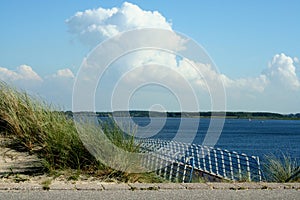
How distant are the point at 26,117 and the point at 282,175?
4912mm

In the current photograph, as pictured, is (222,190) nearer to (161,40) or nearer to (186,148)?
(161,40)

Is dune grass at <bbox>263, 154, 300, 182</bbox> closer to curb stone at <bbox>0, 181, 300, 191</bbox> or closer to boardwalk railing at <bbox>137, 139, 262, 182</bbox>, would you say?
boardwalk railing at <bbox>137, 139, 262, 182</bbox>

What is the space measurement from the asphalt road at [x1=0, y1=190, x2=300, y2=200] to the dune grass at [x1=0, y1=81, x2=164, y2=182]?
144 cm

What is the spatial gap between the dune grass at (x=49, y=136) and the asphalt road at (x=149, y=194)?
1.44 m

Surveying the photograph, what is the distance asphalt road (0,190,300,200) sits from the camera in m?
5.79

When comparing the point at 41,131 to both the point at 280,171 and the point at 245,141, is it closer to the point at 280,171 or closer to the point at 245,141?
the point at 280,171

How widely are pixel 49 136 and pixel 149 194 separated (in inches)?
121

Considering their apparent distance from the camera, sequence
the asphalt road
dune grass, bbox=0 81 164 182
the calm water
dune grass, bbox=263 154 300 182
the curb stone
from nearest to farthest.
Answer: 1. the asphalt road
2. the curb stone
3. dune grass, bbox=0 81 164 182
4. dune grass, bbox=263 154 300 182
5. the calm water

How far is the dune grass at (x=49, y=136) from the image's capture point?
786 centimetres

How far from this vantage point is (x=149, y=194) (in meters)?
6.05

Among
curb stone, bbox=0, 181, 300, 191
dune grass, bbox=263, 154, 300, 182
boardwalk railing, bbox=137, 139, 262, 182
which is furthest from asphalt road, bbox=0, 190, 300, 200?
boardwalk railing, bbox=137, 139, 262, 182

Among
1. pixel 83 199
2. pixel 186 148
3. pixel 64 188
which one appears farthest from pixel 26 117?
pixel 186 148

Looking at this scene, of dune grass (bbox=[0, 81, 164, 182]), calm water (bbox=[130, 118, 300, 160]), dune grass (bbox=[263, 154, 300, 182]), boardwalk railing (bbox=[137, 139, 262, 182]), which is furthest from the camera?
calm water (bbox=[130, 118, 300, 160])

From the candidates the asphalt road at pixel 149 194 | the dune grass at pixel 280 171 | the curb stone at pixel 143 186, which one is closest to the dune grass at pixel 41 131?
the curb stone at pixel 143 186
